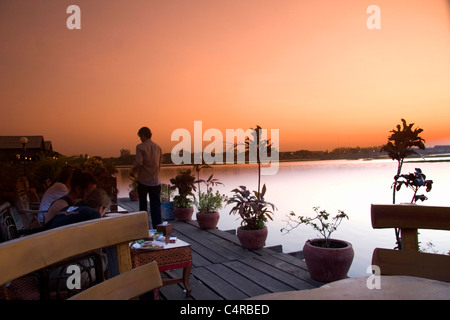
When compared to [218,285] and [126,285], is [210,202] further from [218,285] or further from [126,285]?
[126,285]

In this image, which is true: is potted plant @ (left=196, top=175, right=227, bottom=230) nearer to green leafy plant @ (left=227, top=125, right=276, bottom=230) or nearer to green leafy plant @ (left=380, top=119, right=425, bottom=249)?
green leafy plant @ (left=227, top=125, right=276, bottom=230)

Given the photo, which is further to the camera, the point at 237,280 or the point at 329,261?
the point at 237,280

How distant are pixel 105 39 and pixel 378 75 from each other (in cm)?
556

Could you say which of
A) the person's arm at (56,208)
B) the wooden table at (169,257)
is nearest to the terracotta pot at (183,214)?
the wooden table at (169,257)

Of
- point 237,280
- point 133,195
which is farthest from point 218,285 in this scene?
point 133,195

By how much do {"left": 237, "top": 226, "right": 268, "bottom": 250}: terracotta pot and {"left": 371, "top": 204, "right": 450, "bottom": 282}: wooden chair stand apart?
333cm

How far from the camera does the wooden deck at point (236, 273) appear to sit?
10.1ft

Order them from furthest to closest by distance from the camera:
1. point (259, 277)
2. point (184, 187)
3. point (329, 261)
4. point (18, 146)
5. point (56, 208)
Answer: point (18, 146), point (184, 187), point (259, 277), point (329, 261), point (56, 208)

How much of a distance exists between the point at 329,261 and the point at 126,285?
2.82 metres

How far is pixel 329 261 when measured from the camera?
3.11m

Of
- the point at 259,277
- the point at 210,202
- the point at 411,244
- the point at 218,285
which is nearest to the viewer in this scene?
the point at 411,244

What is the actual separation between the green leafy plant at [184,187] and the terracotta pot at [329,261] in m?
3.62

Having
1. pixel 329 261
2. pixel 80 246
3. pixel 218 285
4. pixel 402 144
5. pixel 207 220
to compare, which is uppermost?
pixel 402 144

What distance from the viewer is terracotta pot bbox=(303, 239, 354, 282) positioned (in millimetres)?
3102
